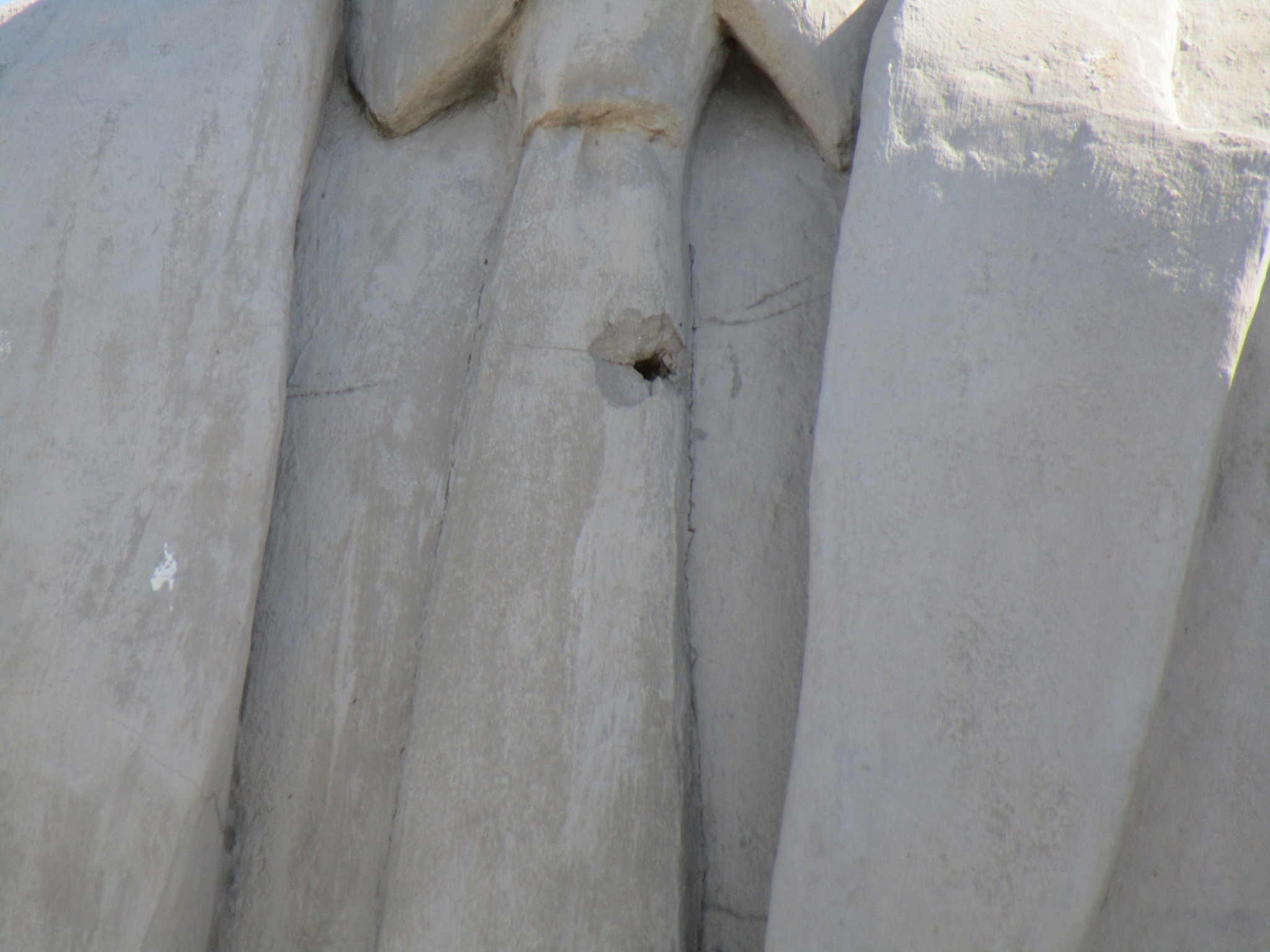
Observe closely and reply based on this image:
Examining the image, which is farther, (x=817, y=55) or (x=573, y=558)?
(x=817, y=55)

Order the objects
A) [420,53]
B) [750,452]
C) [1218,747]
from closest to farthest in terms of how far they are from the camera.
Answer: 1. [1218,747]
2. [750,452]
3. [420,53]

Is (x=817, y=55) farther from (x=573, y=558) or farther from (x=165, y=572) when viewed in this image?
(x=165, y=572)

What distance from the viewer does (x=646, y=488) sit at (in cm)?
122

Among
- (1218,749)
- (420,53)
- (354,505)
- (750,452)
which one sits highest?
(420,53)

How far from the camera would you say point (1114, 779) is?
98 centimetres

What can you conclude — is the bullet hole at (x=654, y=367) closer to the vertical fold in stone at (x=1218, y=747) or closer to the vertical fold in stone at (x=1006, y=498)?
the vertical fold in stone at (x=1006, y=498)

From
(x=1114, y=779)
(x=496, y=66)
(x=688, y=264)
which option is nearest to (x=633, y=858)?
(x=1114, y=779)

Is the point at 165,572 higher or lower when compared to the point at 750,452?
higher

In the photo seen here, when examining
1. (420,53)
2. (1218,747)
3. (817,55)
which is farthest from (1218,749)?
(420,53)

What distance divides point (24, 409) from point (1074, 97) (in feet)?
3.66

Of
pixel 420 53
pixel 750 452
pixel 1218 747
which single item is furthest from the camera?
pixel 420 53

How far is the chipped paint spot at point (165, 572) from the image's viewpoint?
116 centimetres

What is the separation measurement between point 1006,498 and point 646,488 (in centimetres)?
37

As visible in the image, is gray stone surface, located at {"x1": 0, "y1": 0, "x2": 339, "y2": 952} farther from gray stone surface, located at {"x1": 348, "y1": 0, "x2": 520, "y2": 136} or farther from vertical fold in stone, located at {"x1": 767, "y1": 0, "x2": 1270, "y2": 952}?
vertical fold in stone, located at {"x1": 767, "y1": 0, "x2": 1270, "y2": 952}
